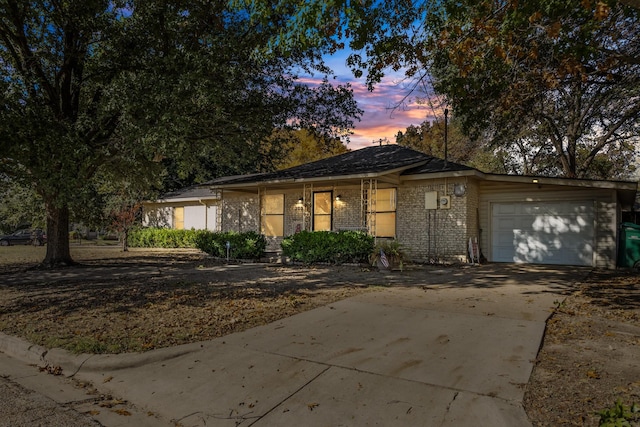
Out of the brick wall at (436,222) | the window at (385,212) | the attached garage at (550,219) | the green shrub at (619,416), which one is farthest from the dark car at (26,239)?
the green shrub at (619,416)

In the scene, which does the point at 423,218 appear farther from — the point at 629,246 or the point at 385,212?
the point at 629,246

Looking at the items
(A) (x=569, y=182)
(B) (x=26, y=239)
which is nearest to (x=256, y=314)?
(A) (x=569, y=182)

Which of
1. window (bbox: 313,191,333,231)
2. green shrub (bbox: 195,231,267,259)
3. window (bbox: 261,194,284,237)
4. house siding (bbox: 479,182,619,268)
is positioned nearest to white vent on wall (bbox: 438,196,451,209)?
house siding (bbox: 479,182,619,268)

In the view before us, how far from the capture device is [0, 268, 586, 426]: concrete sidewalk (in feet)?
10.8

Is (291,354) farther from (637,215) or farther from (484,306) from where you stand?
(637,215)

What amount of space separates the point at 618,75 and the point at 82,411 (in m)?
11.6

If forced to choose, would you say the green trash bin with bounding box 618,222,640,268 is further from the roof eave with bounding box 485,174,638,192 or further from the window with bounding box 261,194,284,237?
the window with bounding box 261,194,284,237

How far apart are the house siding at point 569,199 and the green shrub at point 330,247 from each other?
5.08 metres

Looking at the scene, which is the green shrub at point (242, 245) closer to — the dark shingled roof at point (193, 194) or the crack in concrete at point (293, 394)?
the dark shingled roof at point (193, 194)

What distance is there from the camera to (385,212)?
15.6 m

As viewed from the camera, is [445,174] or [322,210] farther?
[322,210]

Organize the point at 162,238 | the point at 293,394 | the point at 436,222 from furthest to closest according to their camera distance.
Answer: the point at 162,238 < the point at 436,222 < the point at 293,394

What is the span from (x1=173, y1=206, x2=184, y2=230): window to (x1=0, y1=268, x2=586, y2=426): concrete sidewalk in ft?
70.1

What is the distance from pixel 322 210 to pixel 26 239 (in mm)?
28049
